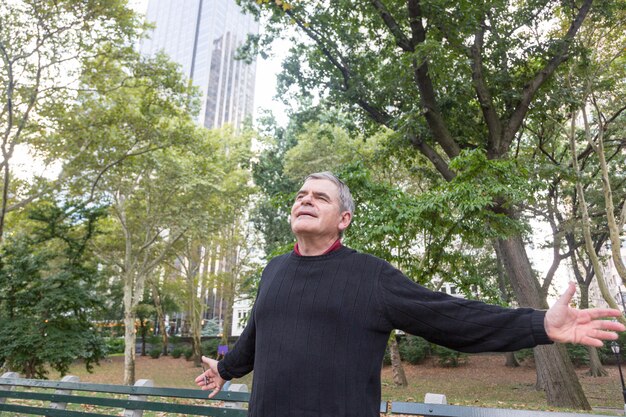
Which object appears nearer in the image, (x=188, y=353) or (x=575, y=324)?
(x=575, y=324)

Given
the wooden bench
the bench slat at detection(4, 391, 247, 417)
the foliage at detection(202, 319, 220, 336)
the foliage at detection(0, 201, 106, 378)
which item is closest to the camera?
the wooden bench

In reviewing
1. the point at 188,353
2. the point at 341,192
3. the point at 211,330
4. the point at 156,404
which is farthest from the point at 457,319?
the point at 211,330

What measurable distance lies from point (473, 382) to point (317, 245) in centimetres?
1854

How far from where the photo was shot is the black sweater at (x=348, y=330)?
1591 mm

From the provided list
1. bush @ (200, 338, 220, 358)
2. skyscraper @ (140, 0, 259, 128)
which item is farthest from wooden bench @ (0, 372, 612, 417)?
skyscraper @ (140, 0, 259, 128)

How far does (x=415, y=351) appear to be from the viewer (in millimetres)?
22797

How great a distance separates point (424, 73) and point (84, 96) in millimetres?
10195

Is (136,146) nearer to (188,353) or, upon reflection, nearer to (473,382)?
(473,382)

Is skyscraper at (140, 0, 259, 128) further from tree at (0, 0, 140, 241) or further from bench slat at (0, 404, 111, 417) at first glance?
bench slat at (0, 404, 111, 417)

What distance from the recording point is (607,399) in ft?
44.1

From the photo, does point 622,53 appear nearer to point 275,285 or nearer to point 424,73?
point 424,73

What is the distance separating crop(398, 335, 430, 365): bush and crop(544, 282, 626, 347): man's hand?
2245cm

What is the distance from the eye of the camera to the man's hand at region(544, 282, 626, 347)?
1458 mm

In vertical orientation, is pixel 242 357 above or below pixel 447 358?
above
